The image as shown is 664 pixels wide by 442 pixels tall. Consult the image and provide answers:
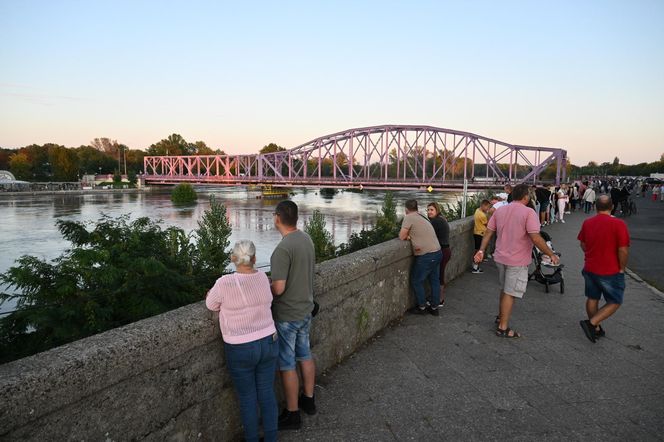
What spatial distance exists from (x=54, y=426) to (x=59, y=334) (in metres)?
1.71

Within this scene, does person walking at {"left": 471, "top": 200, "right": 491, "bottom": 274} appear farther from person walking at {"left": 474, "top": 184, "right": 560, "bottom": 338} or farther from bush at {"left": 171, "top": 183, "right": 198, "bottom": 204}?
bush at {"left": 171, "top": 183, "right": 198, "bottom": 204}

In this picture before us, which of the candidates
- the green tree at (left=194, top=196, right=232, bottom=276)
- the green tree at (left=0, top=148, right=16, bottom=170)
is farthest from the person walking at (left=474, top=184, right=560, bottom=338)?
the green tree at (left=0, top=148, right=16, bottom=170)

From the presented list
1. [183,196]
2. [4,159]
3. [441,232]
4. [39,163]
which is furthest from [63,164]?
[441,232]

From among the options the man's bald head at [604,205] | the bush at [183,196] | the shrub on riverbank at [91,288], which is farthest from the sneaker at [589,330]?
the bush at [183,196]

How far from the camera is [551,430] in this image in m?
3.10

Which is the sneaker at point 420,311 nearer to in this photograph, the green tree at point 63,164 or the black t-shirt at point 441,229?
the black t-shirt at point 441,229

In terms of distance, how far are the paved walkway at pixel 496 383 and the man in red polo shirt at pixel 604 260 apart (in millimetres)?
383

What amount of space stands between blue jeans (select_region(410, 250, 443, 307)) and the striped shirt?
10.2 ft

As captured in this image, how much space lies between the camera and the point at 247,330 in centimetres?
266

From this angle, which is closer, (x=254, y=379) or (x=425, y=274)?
(x=254, y=379)

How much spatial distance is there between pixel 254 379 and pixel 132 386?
2.56 ft

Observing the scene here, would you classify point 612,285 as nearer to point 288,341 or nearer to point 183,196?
point 288,341

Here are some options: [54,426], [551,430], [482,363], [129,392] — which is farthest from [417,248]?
[54,426]

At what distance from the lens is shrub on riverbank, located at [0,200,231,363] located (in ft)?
11.4
